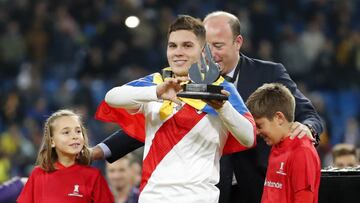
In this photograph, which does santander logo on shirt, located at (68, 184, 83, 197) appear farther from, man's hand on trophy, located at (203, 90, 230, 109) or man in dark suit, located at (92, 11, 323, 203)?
man's hand on trophy, located at (203, 90, 230, 109)

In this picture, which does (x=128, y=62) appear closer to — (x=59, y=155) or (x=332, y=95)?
(x=332, y=95)

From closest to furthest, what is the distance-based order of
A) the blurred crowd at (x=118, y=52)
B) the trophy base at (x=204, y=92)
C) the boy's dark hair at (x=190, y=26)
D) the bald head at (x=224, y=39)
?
the trophy base at (x=204, y=92), the boy's dark hair at (x=190, y=26), the bald head at (x=224, y=39), the blurred crowd at (x=118, y=52)

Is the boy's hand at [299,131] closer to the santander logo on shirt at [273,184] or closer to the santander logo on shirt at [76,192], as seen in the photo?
the santander logo on shirt at [273,184]

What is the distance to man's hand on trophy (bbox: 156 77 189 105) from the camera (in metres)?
4.25

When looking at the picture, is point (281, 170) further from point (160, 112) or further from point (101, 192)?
point (101, 192)

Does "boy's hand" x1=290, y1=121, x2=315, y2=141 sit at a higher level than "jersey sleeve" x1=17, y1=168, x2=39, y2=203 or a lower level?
higher

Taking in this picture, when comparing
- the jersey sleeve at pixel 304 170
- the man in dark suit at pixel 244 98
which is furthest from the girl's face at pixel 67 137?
the jersey sleeve at pixel 304 170

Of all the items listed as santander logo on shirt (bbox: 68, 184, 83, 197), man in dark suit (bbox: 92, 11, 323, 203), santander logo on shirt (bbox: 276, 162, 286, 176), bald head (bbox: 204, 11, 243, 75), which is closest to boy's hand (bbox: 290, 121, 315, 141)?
santander logo on shirt (bbox: 276, 162, 286, 176)

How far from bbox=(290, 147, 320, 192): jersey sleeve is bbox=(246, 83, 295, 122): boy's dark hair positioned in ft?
0.73

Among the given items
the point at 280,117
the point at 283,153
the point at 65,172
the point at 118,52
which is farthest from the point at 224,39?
the point at 118,52

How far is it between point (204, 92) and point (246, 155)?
1.36 metres

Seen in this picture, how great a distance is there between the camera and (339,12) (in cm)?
1439

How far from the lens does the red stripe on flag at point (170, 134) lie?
4.48 metres

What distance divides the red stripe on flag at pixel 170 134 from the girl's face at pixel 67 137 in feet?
2.46
